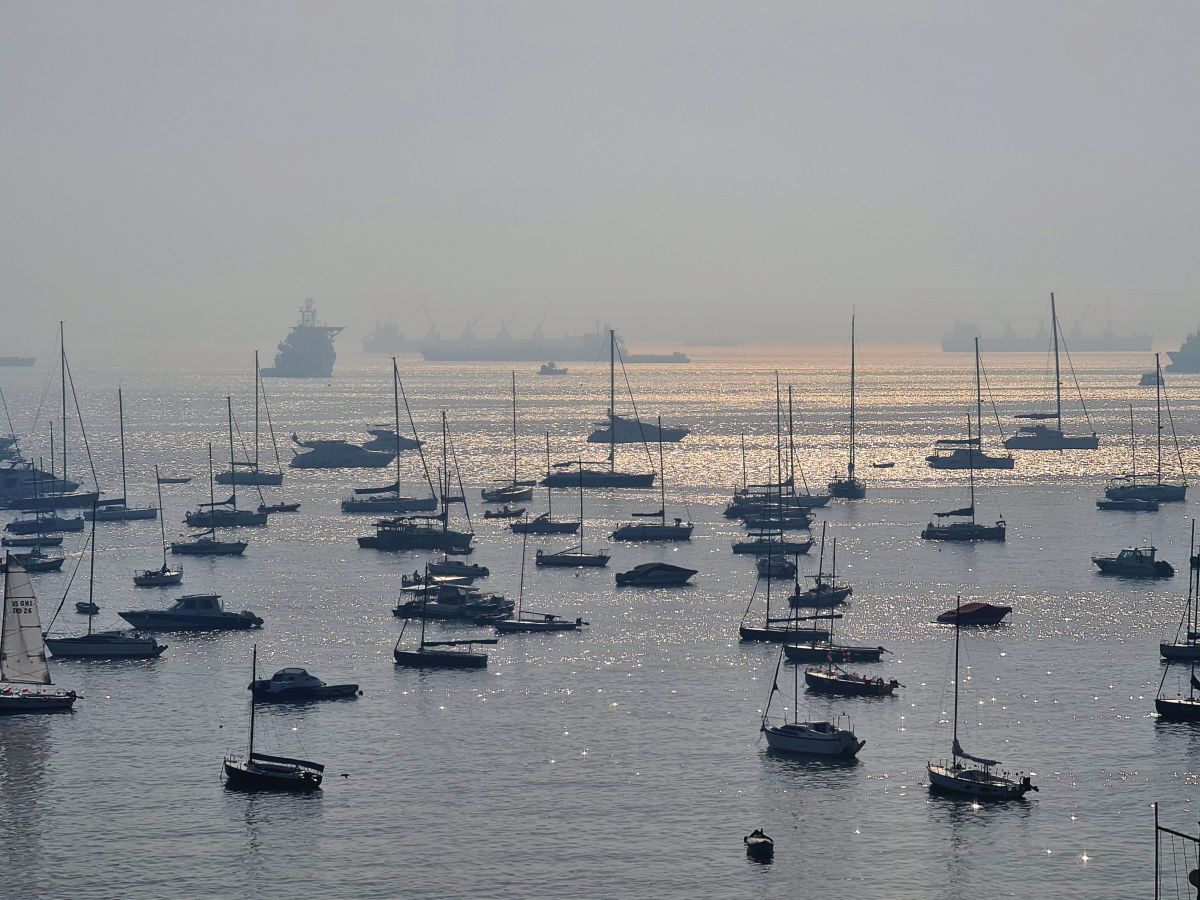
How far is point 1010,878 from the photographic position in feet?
150

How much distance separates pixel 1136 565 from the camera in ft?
306

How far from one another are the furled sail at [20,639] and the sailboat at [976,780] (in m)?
33.5

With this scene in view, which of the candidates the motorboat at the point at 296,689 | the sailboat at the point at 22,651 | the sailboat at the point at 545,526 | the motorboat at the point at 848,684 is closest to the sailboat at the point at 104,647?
the sailboat at the point at 22,651

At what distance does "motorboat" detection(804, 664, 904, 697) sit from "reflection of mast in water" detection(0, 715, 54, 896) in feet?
91.9

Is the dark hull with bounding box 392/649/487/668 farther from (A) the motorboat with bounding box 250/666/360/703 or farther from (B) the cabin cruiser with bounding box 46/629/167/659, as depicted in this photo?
(B) the cabin cruiser with bounding box 46/629/167/659

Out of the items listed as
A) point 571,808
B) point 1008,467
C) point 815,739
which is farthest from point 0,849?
point 1008,467

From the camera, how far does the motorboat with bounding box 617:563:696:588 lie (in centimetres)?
9162

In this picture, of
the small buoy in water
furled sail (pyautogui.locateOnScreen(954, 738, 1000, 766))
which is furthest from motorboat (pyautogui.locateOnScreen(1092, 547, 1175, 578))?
the small buoy in water

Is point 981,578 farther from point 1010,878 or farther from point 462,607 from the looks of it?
point 1010,878

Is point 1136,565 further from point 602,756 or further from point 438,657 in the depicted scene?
point 602,756

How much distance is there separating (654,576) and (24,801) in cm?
4443

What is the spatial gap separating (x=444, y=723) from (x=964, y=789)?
62.8 ft

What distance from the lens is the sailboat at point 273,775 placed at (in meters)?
53.4

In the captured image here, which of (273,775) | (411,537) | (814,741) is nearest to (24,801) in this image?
(273,775)
